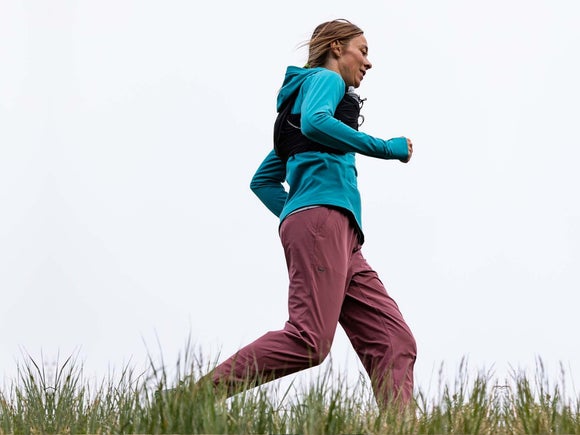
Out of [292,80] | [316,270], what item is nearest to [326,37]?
[292,80]

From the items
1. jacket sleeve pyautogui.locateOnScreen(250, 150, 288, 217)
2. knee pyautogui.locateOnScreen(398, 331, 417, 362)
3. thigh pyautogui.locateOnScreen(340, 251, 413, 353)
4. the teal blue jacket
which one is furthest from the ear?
knee pyautogui.locateOnScreen(398, 331, 417, 362)

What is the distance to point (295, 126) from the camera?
4.52 meters

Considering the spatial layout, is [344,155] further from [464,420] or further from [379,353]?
[464,420]

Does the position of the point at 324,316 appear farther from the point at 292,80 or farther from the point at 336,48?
the point at 336,48

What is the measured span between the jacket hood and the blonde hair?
0.37 ft

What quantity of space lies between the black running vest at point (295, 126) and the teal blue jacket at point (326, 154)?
28 millimetres

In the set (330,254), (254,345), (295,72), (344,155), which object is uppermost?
(295,72)

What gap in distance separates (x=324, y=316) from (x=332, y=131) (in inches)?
29.5

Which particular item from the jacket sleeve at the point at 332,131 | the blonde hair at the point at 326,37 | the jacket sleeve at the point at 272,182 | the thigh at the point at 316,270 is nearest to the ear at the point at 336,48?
the blonde hair at the point at 326,37

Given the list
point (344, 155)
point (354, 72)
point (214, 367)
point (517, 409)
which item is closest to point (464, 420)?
point (517, 409)

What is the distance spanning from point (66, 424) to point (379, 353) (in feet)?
4.53

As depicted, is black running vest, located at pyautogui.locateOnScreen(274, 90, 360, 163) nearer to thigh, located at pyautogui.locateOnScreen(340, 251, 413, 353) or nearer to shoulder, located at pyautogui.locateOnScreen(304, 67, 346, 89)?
shoulder, located at pyautogui.locateOnScreen(304, 67, 346, 89)

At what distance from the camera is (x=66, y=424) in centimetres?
404

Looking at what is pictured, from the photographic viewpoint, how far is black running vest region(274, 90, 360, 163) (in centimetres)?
445
